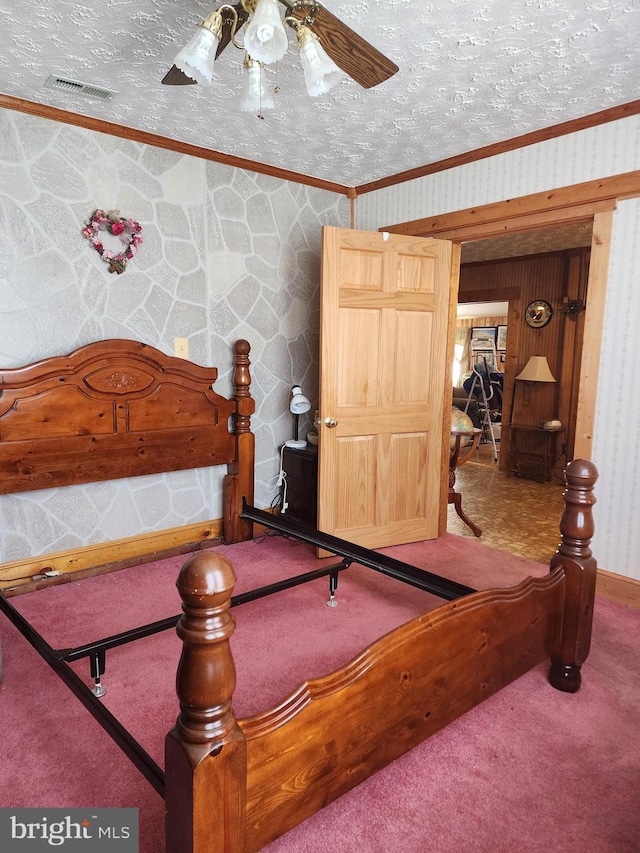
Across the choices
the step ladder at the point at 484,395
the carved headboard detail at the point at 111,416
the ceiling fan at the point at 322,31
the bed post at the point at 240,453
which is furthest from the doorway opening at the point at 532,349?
the ceiling fan at the point at 322,31

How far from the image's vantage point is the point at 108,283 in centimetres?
326

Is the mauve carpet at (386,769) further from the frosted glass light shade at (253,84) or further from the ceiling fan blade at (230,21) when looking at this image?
the ceiling fan blade at (230,21)

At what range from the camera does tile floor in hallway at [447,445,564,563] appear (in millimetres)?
3975

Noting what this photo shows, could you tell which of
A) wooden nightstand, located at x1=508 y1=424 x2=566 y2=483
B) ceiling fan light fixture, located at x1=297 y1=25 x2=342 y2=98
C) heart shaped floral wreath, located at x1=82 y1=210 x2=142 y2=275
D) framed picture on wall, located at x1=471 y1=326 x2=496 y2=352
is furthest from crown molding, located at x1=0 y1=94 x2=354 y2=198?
framed picture on wall, located at x1=471 y1=326 x2=496 y2=352

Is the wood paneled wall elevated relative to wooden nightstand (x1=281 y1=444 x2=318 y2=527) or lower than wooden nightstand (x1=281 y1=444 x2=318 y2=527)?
elevated

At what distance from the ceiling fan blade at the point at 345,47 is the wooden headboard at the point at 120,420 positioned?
76.5 inches

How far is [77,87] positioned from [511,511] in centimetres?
432

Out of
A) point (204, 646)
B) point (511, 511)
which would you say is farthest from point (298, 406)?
point (204, 646)

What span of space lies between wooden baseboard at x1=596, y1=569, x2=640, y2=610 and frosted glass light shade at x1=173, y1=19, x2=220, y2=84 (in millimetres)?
3083

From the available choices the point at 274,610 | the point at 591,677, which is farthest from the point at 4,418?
the point at 591,677

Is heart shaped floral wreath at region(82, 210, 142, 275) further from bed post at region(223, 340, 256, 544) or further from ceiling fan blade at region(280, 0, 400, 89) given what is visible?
ceiling fan blade at region(280, 0, 400, 89)

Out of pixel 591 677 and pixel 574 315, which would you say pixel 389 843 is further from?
pixel 574 315

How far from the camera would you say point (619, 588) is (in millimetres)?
3051

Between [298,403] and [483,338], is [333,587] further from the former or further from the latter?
[483,338]
